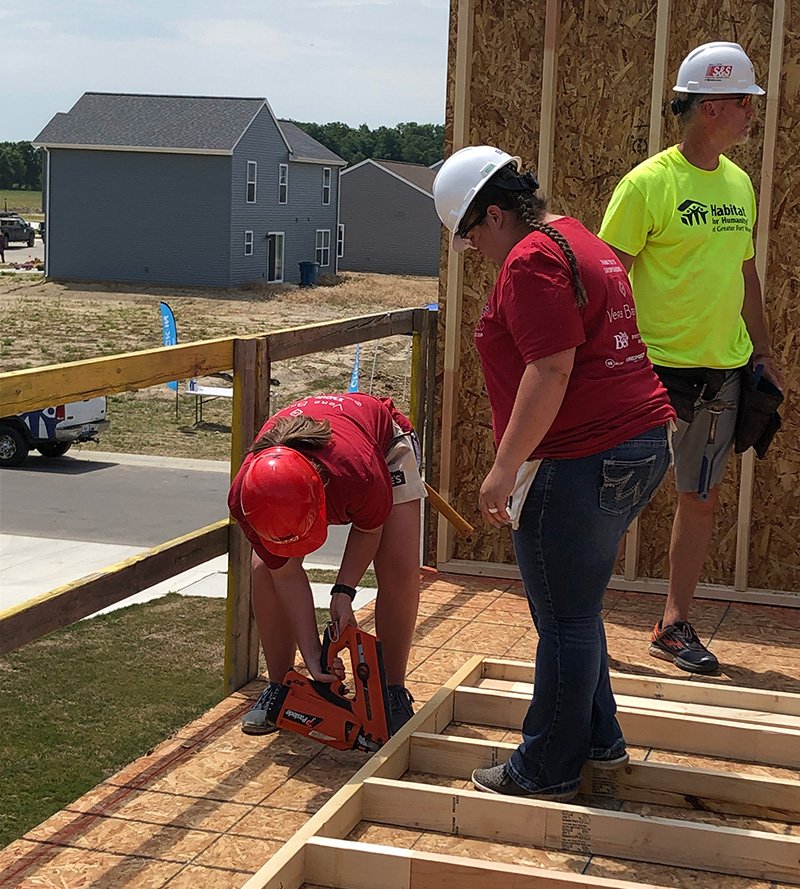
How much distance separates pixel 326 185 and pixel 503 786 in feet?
148

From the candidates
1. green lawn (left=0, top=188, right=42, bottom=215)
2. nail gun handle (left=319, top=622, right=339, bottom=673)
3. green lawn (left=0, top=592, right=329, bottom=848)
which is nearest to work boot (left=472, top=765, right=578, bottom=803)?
nail gun handle (left=319, top=622, right=339, bottom=673)

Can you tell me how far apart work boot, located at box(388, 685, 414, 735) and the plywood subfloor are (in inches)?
5.6

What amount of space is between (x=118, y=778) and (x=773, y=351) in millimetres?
3357

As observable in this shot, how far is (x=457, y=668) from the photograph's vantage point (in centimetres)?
429

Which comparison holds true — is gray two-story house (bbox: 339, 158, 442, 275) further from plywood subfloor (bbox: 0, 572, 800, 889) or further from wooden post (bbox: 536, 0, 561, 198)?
plywood subfloor (bbox: 0, 572, 800, 889)

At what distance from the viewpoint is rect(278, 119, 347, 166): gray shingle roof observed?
143 feet

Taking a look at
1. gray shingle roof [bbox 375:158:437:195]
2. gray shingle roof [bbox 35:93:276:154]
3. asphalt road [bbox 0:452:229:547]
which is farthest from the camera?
gray shingle roof [bbox 375:158:437:195]

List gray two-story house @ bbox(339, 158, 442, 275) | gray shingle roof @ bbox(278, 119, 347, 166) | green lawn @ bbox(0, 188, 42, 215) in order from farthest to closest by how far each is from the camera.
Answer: green lawn @ bbox(0, 188, 42, 215), gray two-story house @ bbox(339, 158, 442, 275), gray shingle roof @ bbox(278, 119, 347, 166)

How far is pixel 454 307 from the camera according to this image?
217 inches

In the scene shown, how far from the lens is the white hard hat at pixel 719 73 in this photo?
382 centimetres

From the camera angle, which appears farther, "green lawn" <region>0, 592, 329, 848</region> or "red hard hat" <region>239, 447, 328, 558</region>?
"green lawn" <region>0, 592, 329, 848</region>

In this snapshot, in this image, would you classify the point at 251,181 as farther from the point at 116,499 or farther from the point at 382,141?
the point at 382,141

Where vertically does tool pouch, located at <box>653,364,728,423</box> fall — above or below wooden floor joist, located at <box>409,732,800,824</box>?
above

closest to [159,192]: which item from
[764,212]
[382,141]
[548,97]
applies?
[548,97]
